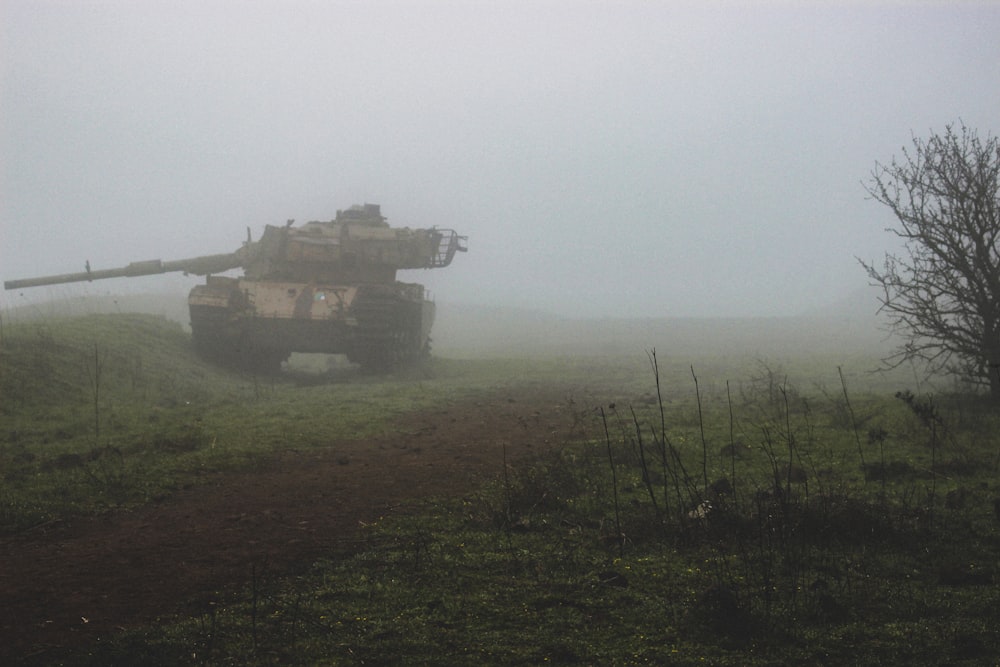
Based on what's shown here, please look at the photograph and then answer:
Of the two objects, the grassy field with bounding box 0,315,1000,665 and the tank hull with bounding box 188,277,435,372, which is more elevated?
the tank hull with bounding box 188,277,435,372

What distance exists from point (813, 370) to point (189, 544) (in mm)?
16952

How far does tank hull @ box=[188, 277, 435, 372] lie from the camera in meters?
18.8

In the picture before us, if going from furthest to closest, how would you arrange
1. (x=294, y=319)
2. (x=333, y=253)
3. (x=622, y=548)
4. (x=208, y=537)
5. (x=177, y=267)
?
(x=177, y=267) → (x=333, y=253) → (x=294, y=319) → (x=208, y=537) → (x=622, y=548)

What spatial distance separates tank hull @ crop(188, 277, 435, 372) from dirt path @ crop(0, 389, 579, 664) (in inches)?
368

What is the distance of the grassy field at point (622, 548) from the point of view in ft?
12.2

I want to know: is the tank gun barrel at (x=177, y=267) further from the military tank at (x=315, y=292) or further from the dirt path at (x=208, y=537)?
the dirt path at (x=208, y=537)

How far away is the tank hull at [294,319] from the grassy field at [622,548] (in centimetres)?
769

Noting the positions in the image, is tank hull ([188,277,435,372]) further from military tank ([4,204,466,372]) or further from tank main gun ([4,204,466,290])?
tank main gun ([4,204,466,290])

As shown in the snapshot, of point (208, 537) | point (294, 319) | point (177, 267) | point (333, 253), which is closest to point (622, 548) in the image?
point (208, 537)

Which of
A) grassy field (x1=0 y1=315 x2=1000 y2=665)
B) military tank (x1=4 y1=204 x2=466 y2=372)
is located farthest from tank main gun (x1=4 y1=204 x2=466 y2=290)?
grassy field (x1=0 y1=315 x2=1000 y2=665)

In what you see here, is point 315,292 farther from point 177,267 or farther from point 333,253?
point 177,267

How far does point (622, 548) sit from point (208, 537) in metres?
2.84

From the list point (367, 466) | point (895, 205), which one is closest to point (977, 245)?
point (895, 205)

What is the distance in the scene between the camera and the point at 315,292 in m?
19.3
